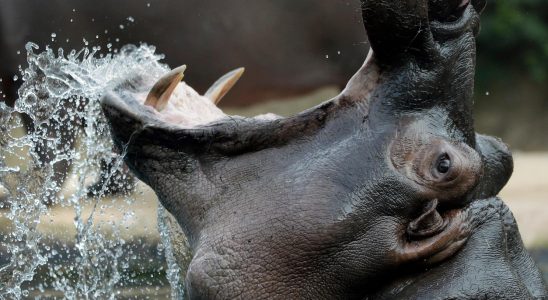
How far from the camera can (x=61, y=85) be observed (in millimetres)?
2754

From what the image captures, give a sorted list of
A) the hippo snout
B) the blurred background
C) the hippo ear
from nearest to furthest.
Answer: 1. the hippo ear
2. the hippo snout
3. the blurred background

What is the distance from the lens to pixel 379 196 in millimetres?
1777

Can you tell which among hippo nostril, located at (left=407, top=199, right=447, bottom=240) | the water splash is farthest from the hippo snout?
the water splash

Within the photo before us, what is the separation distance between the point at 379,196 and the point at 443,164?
0.39ft

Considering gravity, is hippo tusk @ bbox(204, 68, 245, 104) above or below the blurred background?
below

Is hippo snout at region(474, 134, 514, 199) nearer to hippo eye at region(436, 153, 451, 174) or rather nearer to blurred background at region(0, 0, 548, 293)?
hippo eye at region(436, 153, 451, 174)

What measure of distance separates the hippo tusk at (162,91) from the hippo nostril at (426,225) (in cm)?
51

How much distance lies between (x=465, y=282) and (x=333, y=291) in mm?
211

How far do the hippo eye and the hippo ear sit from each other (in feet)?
0.54

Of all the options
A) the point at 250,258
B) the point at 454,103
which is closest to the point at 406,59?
the point at 454,103

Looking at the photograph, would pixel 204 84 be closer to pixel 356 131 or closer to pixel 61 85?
pixel 61 85

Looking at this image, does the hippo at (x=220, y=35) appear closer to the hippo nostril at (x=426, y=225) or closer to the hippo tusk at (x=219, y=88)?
the hippo tusk at (x=219, y=88)

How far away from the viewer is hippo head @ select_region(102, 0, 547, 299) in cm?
178


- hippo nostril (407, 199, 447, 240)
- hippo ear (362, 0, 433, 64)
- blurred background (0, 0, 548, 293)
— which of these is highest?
blurred background (0, 0, 548, 293)
